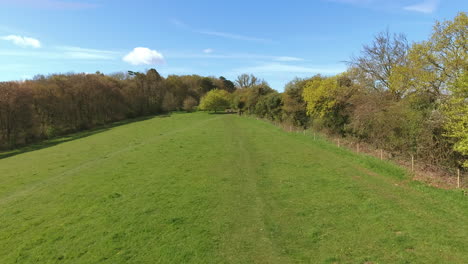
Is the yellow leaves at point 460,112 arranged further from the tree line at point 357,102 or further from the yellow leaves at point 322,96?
the yellow leaves at point 322,96

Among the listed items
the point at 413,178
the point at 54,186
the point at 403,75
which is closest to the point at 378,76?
the point at 403,75

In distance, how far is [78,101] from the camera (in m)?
61.1

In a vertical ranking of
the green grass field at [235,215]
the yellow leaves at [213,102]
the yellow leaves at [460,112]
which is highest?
the yellow leaves at [213,102]

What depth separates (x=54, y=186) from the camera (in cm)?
1642

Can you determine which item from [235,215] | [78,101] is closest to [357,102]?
[235,215]

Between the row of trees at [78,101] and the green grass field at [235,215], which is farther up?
the row of trees at [78,101]

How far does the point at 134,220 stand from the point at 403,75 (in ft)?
73.0

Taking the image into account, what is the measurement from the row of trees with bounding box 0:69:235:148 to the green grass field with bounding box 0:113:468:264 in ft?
106

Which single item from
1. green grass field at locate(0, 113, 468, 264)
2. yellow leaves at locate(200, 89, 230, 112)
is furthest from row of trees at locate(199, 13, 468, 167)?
yellow leaves at locate(200, 89, 230, 112)

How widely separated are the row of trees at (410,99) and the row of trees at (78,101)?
48.1 m

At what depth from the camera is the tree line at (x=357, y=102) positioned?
16.5 metres

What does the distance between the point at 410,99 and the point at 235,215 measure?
16962 millimetres

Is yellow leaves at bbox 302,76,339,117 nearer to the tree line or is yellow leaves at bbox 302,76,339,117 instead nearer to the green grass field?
the tree line

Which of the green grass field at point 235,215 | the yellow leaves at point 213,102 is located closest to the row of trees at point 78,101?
the yellow leaves at point 213,102
